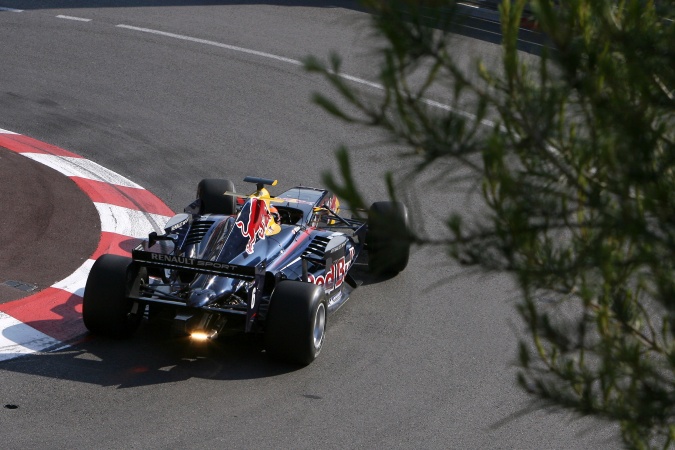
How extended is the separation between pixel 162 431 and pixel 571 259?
4.28 metres

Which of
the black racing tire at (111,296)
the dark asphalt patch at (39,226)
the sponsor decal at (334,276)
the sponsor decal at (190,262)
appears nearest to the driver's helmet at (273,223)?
the sponsor decal at (334,276)

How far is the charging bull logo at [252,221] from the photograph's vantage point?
8.90m

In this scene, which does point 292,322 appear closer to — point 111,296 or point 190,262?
point 190,262

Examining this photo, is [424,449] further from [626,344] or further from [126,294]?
[626,344]

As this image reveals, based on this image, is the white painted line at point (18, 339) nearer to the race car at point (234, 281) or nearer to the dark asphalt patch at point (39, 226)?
the race car at point (234, 281)

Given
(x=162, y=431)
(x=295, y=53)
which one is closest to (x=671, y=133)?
(x=162, y=431)

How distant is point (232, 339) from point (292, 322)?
0.88 m

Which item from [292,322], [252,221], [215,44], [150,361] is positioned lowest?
[150,361]

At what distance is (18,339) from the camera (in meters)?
8.29

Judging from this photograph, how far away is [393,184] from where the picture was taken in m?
3.48

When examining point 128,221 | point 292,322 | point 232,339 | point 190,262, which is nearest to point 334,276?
point 232,339

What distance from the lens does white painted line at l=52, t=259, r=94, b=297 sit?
9383 mm

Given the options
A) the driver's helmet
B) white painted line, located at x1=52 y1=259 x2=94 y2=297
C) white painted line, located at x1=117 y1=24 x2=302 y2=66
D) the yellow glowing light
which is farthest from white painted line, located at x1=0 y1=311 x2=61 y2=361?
white painted line, located at x1=117 y1=24 x2=302 y2=66

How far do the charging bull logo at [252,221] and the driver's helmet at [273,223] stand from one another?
96mm
